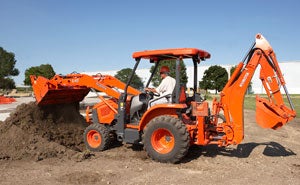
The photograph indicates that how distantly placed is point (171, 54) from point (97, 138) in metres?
2.88

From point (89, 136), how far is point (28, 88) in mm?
76274

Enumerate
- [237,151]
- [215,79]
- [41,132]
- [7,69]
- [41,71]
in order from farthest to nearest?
[41,71] < [7,69] < [215,79] < [41,132] < [237,151]

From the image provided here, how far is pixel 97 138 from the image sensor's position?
7719mm

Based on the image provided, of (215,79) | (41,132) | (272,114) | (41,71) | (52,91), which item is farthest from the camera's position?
(41,71)

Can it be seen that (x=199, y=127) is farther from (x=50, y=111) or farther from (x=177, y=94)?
(x=50, y=111)

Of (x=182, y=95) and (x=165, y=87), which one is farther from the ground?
(x=165, y=87)

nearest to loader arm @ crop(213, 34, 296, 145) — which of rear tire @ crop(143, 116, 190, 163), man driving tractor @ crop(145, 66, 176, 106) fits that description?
rear tire @ crop(143, 116, 190, 163)

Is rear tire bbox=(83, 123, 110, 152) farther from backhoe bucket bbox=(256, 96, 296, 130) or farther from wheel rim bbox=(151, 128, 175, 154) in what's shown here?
backhoe bucket bbox=(256, 96, 296, 130)

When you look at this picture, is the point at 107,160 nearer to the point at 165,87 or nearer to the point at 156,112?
the point at 156,112

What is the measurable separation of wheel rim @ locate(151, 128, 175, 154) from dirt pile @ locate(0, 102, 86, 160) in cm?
190

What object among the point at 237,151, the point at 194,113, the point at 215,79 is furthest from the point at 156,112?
the point at 215,79

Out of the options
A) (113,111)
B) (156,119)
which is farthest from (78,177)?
(113,111)

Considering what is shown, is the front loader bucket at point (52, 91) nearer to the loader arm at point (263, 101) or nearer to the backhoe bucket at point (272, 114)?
the loader arm at point (263, 101)

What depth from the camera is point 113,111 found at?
306 inches
